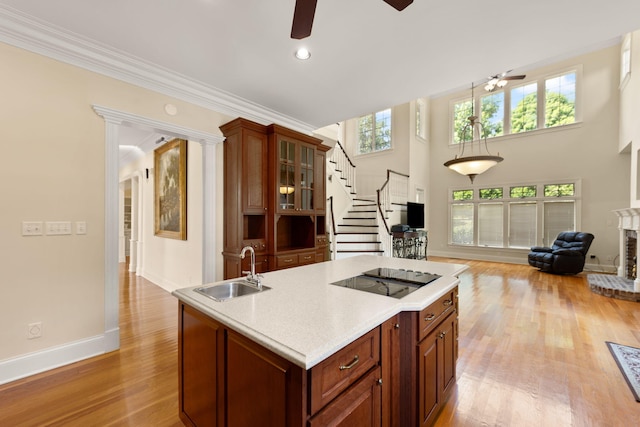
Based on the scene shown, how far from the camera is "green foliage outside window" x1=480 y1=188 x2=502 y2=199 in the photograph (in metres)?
7.53

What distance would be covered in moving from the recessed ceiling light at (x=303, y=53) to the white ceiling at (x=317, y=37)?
6 centimetres

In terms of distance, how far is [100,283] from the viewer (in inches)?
102

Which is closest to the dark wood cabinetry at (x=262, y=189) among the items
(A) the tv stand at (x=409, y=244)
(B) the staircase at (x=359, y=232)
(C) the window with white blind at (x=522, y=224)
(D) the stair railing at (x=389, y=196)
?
(B) the staircase at (x=359, y=232)

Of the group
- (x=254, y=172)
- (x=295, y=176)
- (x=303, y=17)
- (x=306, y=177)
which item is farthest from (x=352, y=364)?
(x=306, y=177)

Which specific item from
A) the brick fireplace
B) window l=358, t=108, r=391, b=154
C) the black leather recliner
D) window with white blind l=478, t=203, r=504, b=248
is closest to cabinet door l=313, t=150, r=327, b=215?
window l=358, t=108, r=391, b=154

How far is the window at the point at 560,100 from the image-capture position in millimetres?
6570

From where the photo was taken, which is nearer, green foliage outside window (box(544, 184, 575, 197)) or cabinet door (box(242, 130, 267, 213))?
cabinet door (box(242, 130, 267, 213))

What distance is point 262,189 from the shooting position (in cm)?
347

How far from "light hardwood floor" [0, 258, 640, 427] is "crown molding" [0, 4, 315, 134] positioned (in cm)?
271

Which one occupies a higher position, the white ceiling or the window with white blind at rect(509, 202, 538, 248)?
the white ceiling

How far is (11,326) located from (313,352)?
2813 mm

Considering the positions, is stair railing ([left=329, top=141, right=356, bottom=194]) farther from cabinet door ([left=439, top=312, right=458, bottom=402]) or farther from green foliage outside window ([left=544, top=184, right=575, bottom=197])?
cabinet door ([left=439, top=312, right=458, bottom=402])

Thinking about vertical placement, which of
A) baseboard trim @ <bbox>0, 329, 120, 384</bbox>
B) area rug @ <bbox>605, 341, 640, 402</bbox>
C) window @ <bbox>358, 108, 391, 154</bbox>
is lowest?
area rug @ <bbox>605, 341, 640, 402</bbox>

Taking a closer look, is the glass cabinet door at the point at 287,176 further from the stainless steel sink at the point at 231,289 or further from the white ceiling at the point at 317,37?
the stainless steel sink at the point at 231,289
